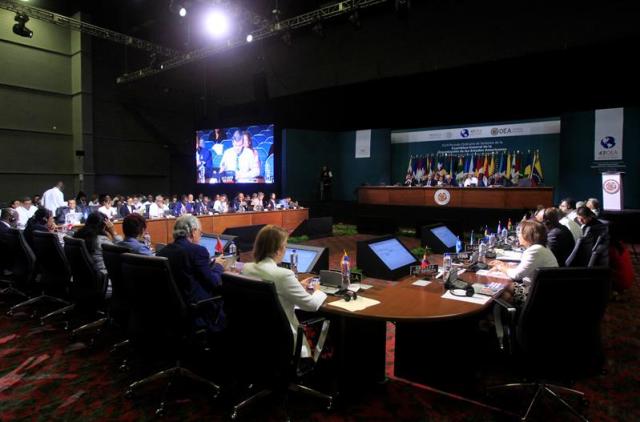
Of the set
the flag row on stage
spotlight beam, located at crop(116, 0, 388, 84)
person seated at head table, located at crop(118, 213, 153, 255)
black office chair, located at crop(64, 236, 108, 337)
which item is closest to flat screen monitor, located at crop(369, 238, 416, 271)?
person seated at head table, located at crop(118, 213, 153, 255)

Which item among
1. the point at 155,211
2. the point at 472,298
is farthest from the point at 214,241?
the point at 155,211

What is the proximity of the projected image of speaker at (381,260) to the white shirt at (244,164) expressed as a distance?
35.9 feet

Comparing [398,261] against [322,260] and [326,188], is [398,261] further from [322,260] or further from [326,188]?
[326,188]

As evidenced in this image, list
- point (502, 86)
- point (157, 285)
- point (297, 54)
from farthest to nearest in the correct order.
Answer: point (297, 54), point (502, 86), point (157, 285)

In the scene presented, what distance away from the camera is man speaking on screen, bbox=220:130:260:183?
14602 millimetres

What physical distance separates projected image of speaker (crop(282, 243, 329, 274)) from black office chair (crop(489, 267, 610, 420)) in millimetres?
1595

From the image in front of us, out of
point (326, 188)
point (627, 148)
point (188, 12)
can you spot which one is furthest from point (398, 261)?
point (326, 188)

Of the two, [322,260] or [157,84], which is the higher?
[157,84]

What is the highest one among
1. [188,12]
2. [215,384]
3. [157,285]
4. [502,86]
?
[188,12]

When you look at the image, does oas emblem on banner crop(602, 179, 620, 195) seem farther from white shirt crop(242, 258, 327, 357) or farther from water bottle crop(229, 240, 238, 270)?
white shirt crop(242, 258, 327, 357)

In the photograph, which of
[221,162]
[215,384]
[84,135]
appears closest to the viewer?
[215,384]

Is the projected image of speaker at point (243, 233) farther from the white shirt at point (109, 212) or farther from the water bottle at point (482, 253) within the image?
Answer: the water bottle at point (482, 253)

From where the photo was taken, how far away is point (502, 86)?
9359 mm

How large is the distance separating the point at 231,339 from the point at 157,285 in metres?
0.57
